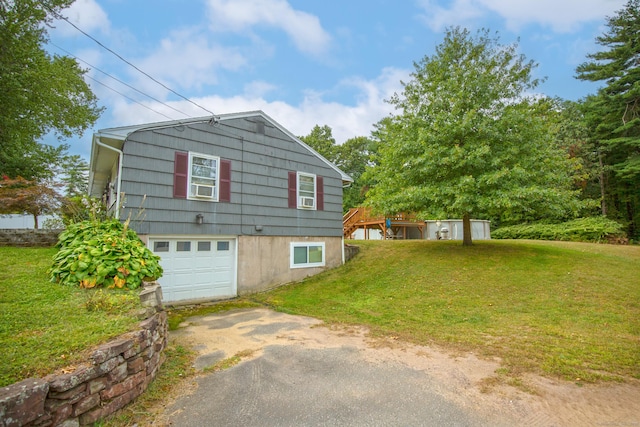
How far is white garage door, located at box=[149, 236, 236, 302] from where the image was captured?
8.05m

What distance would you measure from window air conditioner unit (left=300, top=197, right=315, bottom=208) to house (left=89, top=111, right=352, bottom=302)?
3 cm

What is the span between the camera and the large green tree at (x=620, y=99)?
19703 mm

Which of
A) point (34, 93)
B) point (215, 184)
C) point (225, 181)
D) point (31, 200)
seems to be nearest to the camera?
point (31, 200)

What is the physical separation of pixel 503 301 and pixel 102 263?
8059 millimetres

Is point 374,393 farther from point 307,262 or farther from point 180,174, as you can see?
point 307,262

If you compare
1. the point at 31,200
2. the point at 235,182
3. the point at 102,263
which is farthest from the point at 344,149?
the point at 102,263

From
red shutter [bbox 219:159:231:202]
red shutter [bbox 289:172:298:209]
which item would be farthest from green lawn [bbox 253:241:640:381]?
red shutter [bbox 219:159:231:202]

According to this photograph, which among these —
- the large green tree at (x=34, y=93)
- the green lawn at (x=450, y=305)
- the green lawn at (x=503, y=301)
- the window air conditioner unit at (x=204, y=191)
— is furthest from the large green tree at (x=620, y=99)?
the large green tree at (x=34, y=93)

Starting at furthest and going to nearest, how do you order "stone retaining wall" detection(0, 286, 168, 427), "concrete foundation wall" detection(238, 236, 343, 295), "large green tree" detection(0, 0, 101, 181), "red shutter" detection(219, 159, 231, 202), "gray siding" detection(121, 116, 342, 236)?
1. "large green tree" detection(0, 0, 101, 181)
2. "concrete foundation wall" detection(238, 236, 343, 295)
3. "red shutter" detection(219, 159, 231, 202)
4. "gray siding" detection(121, 116, 342, 236)
5. "stone retaining wall" detection(0, 286, 168, 427)

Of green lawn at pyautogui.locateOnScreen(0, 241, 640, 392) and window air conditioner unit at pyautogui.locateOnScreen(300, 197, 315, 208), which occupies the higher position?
window air conditioner unit at pyautogui.locateOnScreen(300, 197, 315, 208)

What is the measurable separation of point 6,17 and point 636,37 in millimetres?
31291

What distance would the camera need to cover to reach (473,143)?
33.2 feet

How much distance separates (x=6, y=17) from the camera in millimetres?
9344

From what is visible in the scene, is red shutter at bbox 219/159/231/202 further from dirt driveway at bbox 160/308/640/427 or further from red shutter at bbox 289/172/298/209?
dirt driveway at bbox 160/308/640/427
